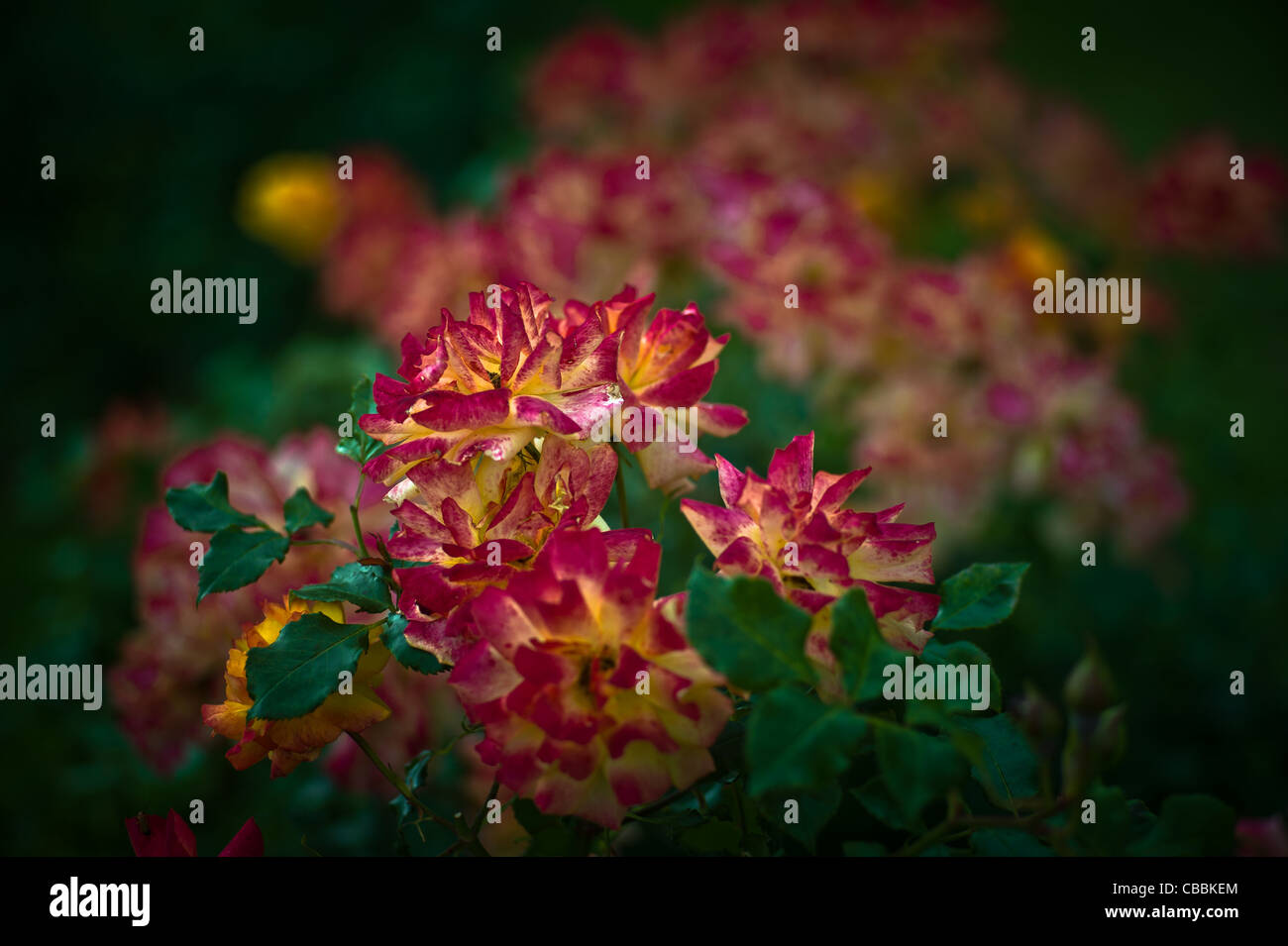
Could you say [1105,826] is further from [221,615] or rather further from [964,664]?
[221,615]

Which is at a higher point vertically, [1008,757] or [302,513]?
[302,513]

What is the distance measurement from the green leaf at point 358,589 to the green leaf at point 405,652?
0.02m

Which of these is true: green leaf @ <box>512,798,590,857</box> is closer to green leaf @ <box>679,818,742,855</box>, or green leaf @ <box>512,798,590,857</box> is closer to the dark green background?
green leaf @ <box>679,818,742,855</box>

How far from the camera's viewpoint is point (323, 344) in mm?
1535

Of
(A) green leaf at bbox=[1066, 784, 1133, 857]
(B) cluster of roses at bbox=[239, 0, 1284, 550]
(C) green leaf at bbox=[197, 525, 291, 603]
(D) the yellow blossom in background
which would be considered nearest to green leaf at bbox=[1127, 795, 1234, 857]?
(A) green leaf at bbox=[1066, 784, 1133, 857]

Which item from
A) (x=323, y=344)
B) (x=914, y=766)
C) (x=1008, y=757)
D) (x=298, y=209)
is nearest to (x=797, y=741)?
(x=914, y=766)

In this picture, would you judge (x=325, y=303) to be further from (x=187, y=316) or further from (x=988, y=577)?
(x=988, y=577)

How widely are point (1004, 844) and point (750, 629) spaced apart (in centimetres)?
15

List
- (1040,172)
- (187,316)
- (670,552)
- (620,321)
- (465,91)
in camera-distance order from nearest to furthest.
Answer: (620,321) < (670,552) < (1040,172) < (187,316) < (465,91)

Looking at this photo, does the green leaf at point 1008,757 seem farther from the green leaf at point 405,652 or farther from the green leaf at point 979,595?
the green leaf at point 405,652

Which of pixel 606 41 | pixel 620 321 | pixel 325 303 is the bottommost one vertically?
pixel 620 321

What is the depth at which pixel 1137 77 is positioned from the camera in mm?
3338

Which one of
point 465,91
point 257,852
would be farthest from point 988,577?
point 465,91

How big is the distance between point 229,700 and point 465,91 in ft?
7.89
